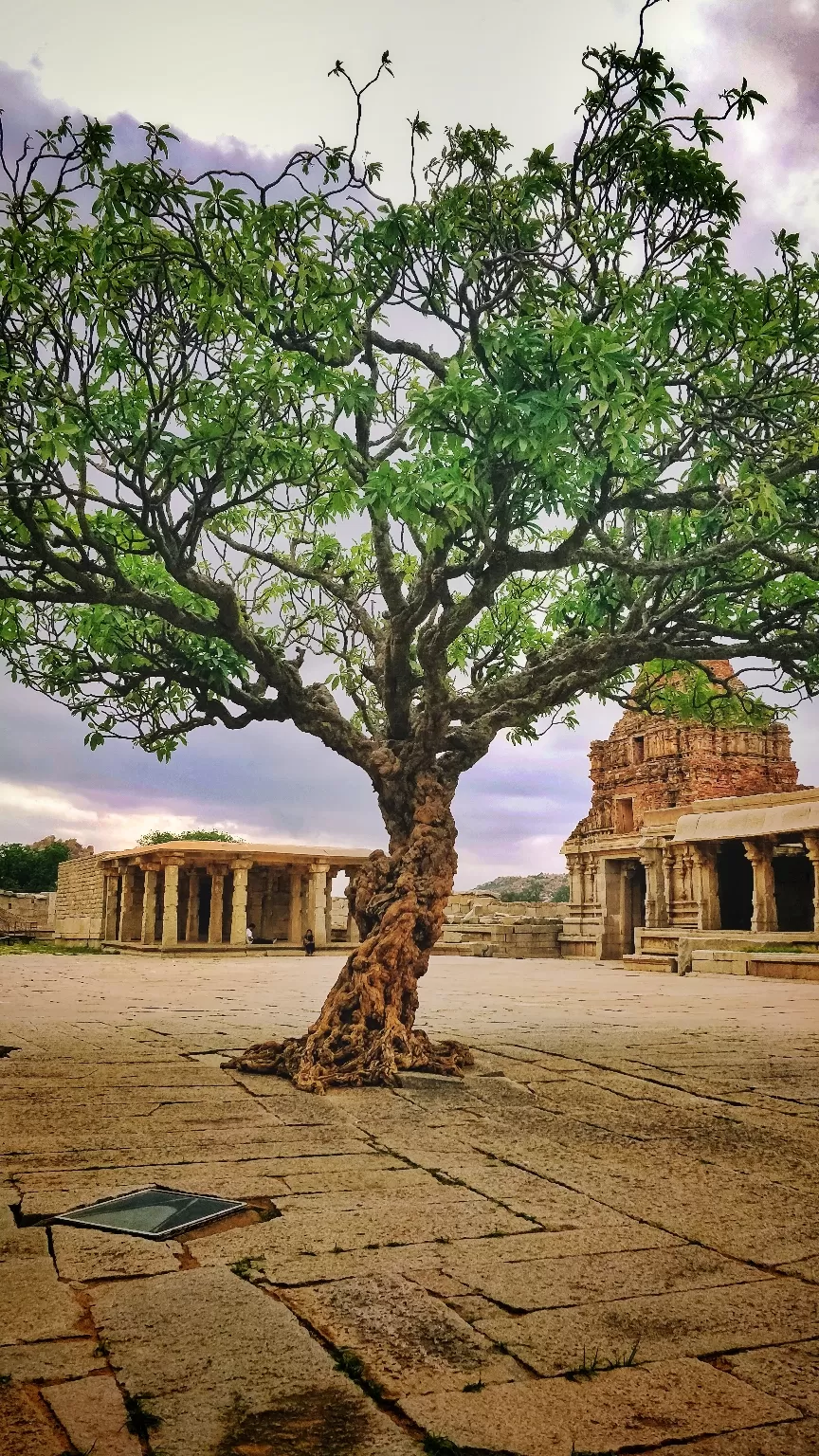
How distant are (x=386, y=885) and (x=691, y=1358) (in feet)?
17.4

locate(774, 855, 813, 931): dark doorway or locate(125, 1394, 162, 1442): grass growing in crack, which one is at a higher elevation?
locate(774, 855, 813, 931): dark doorway

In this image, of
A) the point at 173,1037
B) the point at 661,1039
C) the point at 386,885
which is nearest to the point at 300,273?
the point at 386,885

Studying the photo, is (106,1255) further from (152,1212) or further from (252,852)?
(252,852)

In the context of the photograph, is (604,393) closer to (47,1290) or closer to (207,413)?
(207,413)

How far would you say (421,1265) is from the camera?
12.0ft

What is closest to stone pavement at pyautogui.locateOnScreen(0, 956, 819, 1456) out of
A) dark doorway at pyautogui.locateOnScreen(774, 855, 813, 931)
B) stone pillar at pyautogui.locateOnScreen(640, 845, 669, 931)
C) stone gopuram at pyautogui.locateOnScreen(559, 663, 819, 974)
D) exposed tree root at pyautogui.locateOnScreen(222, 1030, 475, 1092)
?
exposed tree root at pyautogui.locateOnScreen(222, 1030, 475, 1092)

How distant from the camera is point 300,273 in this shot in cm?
676

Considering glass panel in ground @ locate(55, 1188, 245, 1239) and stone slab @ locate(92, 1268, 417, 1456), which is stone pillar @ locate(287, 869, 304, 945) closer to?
glass panel in ground @ locate(55, 1188, 245, 1239)

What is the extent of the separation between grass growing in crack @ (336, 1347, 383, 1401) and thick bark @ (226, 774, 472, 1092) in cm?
431

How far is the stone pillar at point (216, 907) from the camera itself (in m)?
30.9

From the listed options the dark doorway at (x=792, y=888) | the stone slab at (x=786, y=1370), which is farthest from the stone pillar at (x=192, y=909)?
the stone slab at (x=786, y=1370)

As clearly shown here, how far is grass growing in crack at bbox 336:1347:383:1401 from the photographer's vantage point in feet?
8.72

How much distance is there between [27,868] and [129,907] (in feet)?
102

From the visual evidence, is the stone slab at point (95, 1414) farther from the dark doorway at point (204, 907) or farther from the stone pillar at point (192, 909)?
the dark doorway at point (204, 907)
